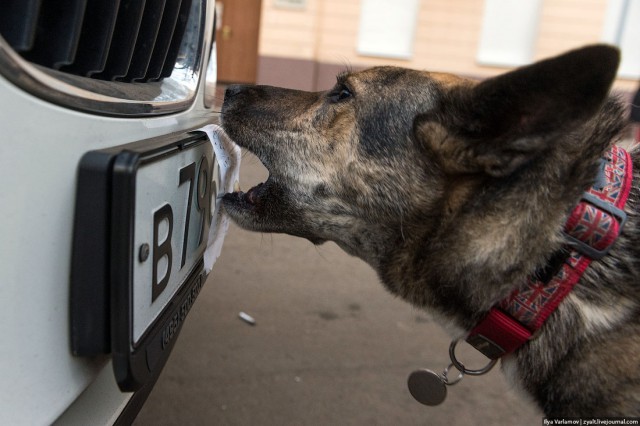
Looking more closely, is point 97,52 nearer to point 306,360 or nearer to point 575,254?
point 575,254

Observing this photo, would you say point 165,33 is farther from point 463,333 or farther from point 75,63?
point 463,333

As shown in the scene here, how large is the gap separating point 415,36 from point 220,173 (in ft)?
32.4

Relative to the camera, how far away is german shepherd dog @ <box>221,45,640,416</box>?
149 cm

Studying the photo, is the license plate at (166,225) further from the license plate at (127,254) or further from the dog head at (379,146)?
the dog head at (379,146)

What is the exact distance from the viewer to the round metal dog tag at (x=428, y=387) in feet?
6.63

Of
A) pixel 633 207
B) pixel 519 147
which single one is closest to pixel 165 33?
pixel 519 147

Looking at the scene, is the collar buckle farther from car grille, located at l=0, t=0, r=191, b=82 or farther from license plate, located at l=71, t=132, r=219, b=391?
car grille, located at l=0, t=0, r=191, b=82

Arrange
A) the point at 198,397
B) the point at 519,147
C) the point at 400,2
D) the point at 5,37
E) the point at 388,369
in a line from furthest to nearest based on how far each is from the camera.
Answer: the point at 400,2
the point at 388,369
the point at 198,397
the point at 519,147
the point at 5,37

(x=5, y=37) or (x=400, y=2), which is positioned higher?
(x=400, y=2)

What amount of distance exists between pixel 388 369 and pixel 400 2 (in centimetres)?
944

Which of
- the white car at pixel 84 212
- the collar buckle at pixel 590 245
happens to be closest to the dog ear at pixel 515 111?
the collar buckle at pixel 590 245

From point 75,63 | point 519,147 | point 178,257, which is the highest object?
point 75,63

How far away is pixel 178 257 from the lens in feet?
5.42

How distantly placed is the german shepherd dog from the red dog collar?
0.03 meters
